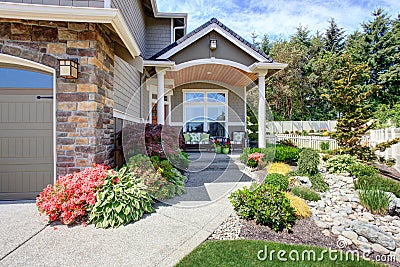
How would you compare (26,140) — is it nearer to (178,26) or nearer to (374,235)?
(374,235)

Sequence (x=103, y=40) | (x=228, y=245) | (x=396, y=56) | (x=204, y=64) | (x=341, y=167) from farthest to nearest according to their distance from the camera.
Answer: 1. (x=396, y=56)
2. (x=204, y=64)
3. (x=341, y=167)
4. (x=103, y=40)
5. (x=228, y=245)

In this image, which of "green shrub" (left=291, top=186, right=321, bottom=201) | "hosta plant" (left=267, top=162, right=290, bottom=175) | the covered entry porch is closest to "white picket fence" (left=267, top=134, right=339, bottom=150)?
the covered entry porch

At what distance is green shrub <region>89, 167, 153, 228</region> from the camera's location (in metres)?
3.31

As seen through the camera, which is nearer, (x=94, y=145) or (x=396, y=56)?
(x=94, y=145)

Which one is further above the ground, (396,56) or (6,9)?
(396,56)

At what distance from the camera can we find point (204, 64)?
7586mm

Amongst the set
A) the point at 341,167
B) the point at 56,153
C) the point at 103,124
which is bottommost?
the point at 341,167

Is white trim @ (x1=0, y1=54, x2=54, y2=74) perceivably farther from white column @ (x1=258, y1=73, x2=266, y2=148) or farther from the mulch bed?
white column @ (x1=258, y1=73, x2=266, y2=148)

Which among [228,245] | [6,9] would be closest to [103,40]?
[6,9]

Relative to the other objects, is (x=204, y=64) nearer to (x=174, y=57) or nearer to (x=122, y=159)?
(x=174, y=57)

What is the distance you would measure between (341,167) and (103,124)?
5.75 metres

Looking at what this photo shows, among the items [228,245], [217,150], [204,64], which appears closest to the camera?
[228,245]

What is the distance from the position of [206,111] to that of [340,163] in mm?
5847

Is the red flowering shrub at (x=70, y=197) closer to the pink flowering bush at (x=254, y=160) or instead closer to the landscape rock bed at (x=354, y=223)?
the landscape rock bed at (x=354, y=223)
